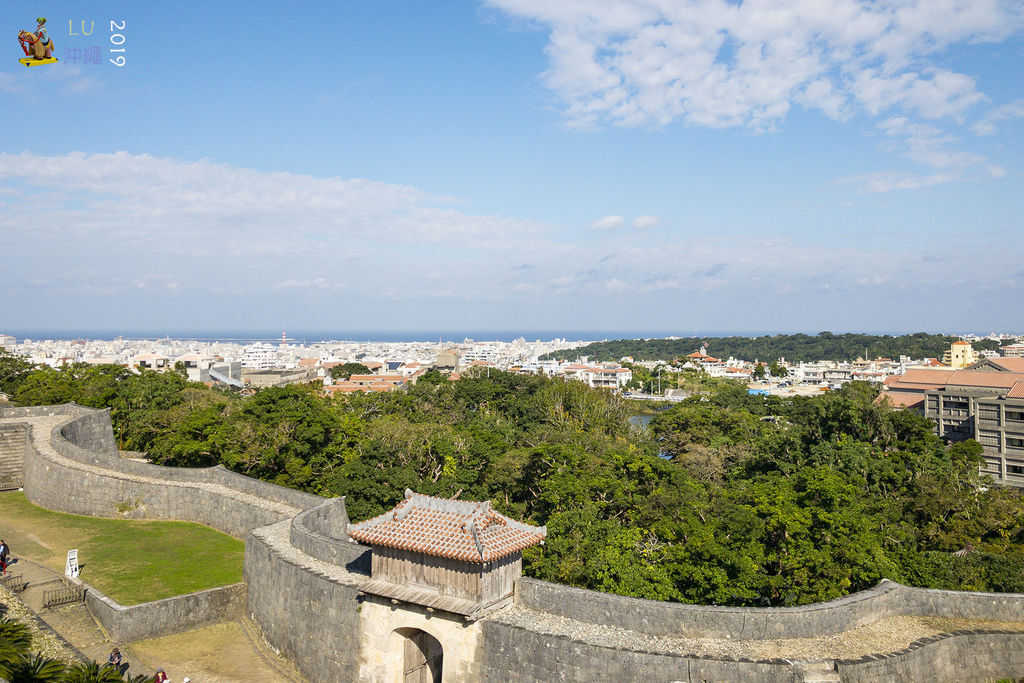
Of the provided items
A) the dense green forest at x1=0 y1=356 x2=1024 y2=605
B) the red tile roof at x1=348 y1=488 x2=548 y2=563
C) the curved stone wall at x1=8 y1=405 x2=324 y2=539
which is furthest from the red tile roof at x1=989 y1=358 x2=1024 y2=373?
the curved stone wall at x1=8 y1=405 x2=324 y2=539

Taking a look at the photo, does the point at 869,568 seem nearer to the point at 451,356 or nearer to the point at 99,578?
the point at 99,578

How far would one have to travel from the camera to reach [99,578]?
17.4 metres

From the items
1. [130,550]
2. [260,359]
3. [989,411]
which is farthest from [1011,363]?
[260,359]

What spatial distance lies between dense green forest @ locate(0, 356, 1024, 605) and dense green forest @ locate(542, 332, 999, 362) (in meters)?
119

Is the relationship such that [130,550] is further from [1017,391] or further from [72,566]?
[1017,391]

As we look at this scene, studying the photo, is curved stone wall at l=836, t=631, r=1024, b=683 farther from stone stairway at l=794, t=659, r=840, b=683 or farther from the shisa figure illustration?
the shisa figure illustration

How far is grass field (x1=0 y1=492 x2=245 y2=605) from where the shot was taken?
1731cm

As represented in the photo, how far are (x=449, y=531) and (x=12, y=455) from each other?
22551mm

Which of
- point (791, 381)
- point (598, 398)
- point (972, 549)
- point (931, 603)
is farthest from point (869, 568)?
point (791, 381)

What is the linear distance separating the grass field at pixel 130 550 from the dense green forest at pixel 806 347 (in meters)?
145

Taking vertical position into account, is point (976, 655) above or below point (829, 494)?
below

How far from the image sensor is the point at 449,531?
13.6 metres

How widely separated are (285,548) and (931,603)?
49.4ft

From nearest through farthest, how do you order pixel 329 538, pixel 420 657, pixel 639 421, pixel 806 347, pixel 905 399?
pixel 420 657
pixel 329 538
pixel 905 399
pixel 639 421
pixel 806 347
